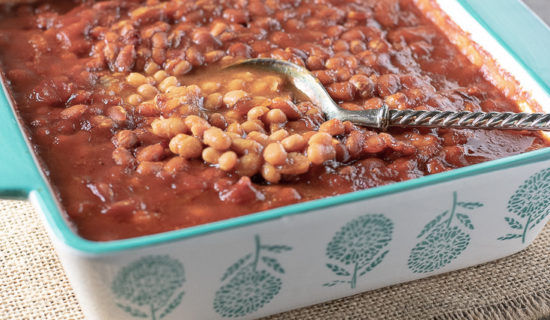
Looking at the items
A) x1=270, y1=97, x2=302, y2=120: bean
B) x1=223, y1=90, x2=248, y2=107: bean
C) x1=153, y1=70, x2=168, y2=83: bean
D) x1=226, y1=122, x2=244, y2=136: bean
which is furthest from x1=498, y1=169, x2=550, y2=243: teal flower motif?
x1=153, y1=70, x2=168, y2=83: bean

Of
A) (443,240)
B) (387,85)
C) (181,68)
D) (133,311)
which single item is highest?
(387,85)

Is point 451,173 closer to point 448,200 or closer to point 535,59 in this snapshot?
point 448,200

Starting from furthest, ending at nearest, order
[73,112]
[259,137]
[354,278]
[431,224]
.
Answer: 1. [73,112]
2. [259,137]
3. [354,278]
4. [431,224]

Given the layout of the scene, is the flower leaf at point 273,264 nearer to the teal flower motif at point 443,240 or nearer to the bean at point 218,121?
the teal flower motif at point 443,240

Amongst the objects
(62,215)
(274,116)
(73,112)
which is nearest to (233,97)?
(274,116)

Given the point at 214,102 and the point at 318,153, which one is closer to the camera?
the point at 318,153

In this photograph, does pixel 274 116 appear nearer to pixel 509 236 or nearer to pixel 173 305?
pixel 173 305

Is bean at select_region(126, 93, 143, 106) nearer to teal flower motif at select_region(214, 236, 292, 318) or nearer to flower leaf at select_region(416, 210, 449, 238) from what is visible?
teal flower motif at select_region(214, 236, 292, 318)
